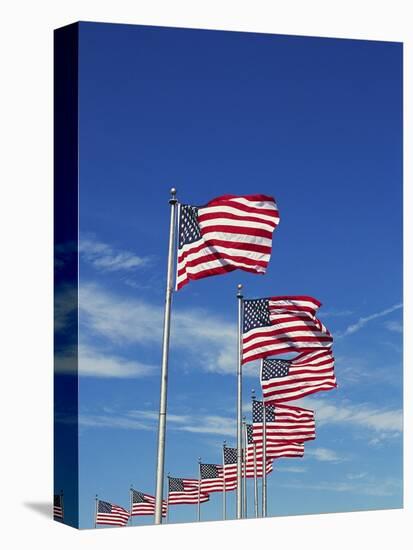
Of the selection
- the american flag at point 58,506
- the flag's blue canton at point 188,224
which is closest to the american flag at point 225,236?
the flag's blue canton at point 188,224

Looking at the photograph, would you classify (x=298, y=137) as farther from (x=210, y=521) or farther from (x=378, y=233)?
(x=210, y=521)

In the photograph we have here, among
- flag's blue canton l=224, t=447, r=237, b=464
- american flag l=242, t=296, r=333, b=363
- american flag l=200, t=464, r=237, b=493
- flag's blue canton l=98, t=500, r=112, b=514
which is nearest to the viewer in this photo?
flag's blue canton l=98, t=500, r=112, b=514

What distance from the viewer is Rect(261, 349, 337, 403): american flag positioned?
1024 inches

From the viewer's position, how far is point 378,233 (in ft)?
86.4

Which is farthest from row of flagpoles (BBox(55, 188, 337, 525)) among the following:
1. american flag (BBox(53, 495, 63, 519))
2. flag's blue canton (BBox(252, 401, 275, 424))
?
american flag (BBox(53, 495, 63, 519))

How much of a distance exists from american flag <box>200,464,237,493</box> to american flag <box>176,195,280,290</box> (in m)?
2.38

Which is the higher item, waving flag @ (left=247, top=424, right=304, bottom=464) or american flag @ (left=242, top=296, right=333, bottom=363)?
american flag @ (left=242, top=296, right=333, bottom=363)

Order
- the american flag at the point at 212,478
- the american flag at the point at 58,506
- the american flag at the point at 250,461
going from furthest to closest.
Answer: the american flag at the point at 250,461 < the american flag at the point at 212,478 < the american flag at the point at 58,506

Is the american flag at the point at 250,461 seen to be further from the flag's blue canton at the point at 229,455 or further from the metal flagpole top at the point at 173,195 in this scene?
the metal flagpole top at the point at 173,195

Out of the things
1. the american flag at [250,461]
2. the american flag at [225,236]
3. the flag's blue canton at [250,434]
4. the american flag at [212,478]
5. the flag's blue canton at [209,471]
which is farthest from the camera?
the flag's blue canton at [250,434]

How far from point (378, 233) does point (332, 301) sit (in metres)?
1.20

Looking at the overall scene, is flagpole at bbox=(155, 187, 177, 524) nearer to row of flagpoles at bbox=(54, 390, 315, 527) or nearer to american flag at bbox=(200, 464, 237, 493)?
row of flagpoles at bbox=(54, 390, 315, 527)

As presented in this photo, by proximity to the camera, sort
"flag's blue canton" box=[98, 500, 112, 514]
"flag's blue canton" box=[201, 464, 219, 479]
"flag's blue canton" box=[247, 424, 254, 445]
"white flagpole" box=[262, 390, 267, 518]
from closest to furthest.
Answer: "flag's blue canton" box=[98, 500, 112, 514] < "flag's blue canton" box=[201, 464, 219, 479] < "white flagpole" box=[262, 390, 267, 518] < "flag's blue canton" box=[247, 424, 254, 445]

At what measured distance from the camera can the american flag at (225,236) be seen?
974 inches
